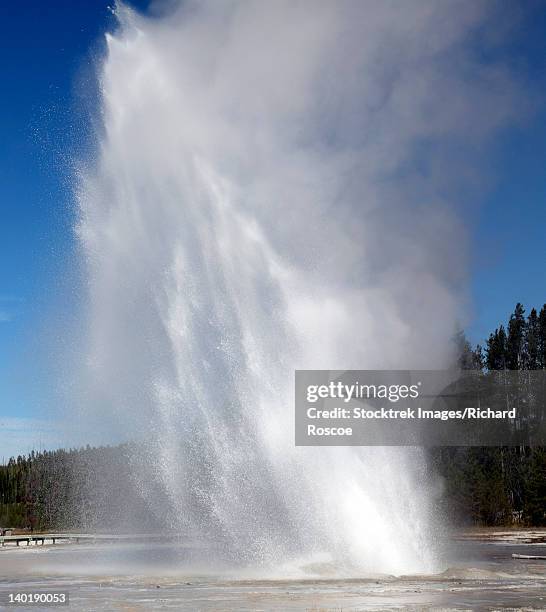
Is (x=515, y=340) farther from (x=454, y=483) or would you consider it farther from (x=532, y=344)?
(x=454, y=483)

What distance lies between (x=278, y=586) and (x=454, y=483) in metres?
46.2

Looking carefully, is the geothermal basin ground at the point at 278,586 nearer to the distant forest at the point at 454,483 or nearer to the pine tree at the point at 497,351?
the distant forest at the point at 454,483

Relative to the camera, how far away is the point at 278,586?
21.2 m

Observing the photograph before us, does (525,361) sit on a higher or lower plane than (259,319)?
higher

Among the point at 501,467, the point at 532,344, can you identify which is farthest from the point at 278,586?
the point at 532,344

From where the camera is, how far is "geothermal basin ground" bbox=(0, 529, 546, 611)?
18.1m

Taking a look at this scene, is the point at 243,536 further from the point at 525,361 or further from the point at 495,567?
the point at 525,361

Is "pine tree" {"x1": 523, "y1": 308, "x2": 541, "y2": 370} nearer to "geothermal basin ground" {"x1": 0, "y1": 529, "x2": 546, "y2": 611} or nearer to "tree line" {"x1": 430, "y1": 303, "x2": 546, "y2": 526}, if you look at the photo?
"tree line" {"x1": 430, "y1": 303, "x2": 546, "y2": 526}

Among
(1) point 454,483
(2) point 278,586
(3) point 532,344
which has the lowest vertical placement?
(2) point 278,586

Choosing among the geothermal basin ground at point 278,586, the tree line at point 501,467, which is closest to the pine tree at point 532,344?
the tree line at point 501,467

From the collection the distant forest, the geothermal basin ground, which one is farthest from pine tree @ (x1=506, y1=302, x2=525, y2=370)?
the geothermal basin ground

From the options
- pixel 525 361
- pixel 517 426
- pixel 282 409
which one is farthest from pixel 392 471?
pixel 525 361

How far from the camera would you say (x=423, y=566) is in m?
25.0

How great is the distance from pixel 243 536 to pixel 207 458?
2.70 metres
